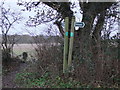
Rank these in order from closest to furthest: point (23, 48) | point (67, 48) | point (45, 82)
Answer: point (45, 82) → point (67, 48) → point (23, 48)

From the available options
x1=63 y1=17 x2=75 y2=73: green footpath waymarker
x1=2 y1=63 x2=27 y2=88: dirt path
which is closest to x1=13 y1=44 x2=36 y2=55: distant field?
x1=2 y1=63 x2=27 y2=88: dirt path

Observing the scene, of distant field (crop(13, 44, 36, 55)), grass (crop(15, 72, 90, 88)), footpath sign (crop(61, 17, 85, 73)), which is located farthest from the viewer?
distant field (crop(13, 44, 36, 55))

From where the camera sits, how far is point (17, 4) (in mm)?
5660

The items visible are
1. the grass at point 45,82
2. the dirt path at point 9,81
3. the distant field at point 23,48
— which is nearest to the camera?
the grass at point 45,82

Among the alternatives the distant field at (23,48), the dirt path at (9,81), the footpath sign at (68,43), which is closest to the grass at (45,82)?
the dirt path at (9,81)

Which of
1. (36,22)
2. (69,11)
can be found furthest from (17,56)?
(69,11)

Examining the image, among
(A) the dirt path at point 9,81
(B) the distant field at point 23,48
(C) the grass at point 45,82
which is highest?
(B) the distant field at point 23,48

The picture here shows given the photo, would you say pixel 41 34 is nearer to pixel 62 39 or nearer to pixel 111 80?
pixel 62 39

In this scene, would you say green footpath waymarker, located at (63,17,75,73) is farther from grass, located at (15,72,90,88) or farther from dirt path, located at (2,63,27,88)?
dirt path, located at (2,63,27,88)

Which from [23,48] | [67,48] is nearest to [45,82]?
[67,48]

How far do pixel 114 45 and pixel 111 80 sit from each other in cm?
97

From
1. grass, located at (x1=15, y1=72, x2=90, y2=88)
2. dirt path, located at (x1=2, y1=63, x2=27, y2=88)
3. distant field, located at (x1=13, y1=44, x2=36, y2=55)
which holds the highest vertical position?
distant field, located at (x1=13, y1=44, x2=36, y2=55)

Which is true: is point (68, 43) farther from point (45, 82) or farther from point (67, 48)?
point (45, 82)

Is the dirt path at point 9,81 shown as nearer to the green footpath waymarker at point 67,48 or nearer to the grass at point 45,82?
the grass at point 45,82
